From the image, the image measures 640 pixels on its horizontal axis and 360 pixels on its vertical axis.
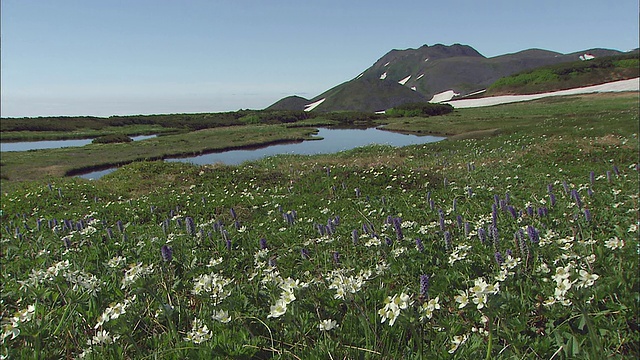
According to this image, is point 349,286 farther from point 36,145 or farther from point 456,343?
point 36,145

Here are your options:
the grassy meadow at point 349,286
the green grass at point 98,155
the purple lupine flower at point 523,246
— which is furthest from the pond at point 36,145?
the purple lupine flower at point 523,246

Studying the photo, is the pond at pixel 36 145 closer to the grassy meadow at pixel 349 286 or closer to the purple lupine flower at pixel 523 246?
the grassy meadow at pixel 349 286

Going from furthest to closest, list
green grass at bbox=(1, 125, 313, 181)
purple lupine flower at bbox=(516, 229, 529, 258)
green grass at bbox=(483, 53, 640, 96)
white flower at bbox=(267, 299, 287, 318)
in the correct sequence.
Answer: green grass at bbox=(483, 53, 640, 96) < green grass at bbox=(1, 125, 313, 181) < purple lupine flower at bbox=(516, 229, 529, 258) < white flower at bbox=(267, 299, 287, 318)

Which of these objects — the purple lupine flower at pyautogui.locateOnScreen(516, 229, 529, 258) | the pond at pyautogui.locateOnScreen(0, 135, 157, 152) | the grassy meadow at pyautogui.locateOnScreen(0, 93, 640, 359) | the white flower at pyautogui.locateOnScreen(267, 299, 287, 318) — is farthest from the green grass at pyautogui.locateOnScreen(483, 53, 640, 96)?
the white flower at pyautogui.locateOnScreen(267, 299, 287, 318)

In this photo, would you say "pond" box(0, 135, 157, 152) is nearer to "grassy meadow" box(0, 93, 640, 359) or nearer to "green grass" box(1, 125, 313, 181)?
"green grass" box(1, 125, 313, 181)

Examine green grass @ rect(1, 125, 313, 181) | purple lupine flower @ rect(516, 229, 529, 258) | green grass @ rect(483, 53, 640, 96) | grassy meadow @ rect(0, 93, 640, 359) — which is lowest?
green grass @ rect(1, 125, 313, 181)

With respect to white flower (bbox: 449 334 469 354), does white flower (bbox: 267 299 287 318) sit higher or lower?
higher

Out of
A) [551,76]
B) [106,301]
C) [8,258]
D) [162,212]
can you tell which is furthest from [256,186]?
[551,76]

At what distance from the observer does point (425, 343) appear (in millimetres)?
3244

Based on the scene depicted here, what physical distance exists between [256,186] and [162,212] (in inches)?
219

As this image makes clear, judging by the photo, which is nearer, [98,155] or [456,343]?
[456,343]

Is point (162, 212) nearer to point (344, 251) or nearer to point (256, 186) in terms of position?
point (256, 186)

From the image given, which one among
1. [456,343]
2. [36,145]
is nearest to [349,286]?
[456,343]

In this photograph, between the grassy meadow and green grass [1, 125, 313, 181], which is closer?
the grassy meadow
